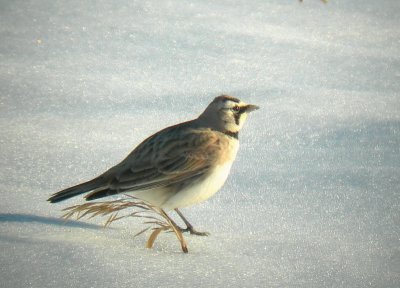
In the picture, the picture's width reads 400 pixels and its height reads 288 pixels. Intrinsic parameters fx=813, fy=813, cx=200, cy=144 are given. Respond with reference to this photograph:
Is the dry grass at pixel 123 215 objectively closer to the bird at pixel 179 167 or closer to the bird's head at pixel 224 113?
the bird at pixel 179 167

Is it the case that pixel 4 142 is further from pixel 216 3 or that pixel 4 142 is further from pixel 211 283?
pixel 216 3

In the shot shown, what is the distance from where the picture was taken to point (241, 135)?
18.6 feet

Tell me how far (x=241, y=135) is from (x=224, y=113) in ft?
1.54

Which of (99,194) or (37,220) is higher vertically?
(99,194)

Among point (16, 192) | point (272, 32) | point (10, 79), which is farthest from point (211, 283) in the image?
point (272, 32)

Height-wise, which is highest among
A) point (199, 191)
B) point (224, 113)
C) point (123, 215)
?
point (224, 113)

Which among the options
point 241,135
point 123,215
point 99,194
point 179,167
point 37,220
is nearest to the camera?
point 37,220

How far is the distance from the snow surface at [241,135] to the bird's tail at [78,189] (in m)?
0.13

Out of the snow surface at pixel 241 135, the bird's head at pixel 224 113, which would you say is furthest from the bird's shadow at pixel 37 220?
the bird's head at pixel 224 113

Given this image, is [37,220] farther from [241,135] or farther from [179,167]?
[241,135]

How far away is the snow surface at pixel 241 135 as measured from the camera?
3.97 m

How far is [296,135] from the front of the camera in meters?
5.55

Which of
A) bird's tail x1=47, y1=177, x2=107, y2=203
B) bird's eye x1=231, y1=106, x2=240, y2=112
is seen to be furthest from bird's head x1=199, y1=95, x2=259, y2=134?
bird's tail x1=47, y1=177, x2=107, y2=203

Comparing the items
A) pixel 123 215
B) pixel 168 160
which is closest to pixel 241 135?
pixel 168 160
